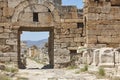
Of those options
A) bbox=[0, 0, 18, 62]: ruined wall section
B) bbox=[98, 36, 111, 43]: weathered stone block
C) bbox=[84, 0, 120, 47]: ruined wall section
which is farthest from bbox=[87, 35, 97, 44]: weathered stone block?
bbox=[0, 0, 18, 62]: ruined wall section

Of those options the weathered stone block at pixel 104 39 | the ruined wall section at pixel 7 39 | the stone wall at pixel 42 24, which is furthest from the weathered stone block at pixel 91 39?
the ruined wall section at pixel 7 39

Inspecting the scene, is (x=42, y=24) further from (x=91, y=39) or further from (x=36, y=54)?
(x=36, y=54)

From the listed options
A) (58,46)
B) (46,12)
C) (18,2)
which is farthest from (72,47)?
(18,2)

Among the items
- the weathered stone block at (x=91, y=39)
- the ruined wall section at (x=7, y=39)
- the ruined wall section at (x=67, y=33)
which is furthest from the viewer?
the ruined wall section at (x=67, y=33)

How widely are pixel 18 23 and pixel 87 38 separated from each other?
336 cm

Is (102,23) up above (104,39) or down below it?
above

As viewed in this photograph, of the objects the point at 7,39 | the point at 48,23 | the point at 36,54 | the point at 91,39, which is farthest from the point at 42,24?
the point at 36,54

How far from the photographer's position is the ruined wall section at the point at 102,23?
16.5m

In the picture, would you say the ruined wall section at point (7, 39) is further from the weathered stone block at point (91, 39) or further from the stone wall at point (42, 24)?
the weathered stone block at point (91, 39)

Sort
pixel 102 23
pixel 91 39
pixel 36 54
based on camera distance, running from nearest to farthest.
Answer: pixel 91 39 → pixel 102 23 → pixel 36 54

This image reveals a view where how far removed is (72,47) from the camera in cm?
1738

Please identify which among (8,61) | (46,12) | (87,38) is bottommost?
(8,61)

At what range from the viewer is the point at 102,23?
54.5 ft

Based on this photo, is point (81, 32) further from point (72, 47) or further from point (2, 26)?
point (2, 26)
